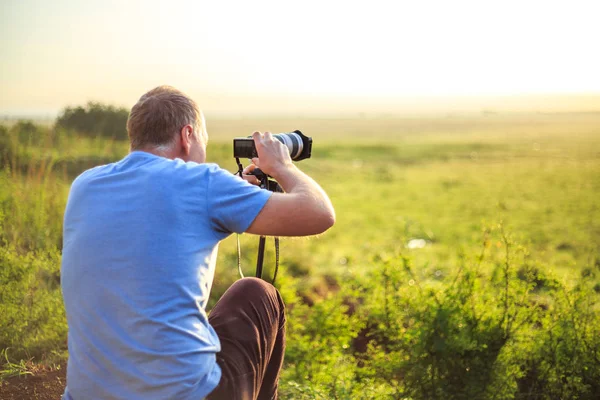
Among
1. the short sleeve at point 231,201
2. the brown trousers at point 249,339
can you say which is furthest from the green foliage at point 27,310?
the short sleeve at point 231,201

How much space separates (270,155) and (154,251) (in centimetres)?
63

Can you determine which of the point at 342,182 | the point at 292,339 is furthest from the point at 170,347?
the point at 342,182

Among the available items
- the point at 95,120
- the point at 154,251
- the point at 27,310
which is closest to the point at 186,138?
the point at 154,251

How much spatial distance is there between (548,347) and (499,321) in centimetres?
34

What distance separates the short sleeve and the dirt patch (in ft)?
5.56

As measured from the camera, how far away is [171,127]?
196 centimetres

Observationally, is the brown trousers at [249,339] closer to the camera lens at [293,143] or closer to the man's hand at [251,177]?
the man's hand at [251,177]

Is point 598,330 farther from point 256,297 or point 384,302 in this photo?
point 256,297

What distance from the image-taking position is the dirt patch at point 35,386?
2881mm

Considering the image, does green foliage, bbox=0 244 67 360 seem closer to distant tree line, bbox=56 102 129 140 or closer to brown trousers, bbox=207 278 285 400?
brown trousers, bbox=207 278 285 400

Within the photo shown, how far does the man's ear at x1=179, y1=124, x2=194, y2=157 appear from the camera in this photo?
1971 mm

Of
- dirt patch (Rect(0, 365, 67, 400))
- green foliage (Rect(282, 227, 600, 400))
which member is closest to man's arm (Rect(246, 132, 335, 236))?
green foliage (Rect(282, 227, 600, 400))

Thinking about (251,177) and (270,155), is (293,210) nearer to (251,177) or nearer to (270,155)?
(270,155)

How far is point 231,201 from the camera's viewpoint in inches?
71.2
